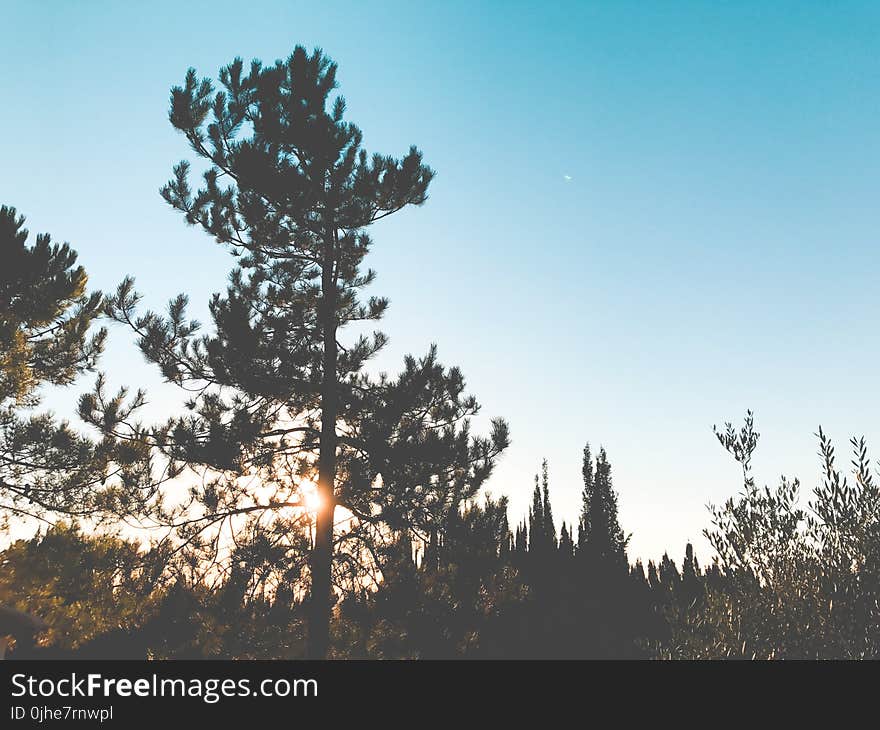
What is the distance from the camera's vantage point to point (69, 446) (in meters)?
12.8

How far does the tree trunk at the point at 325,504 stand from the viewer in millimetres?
9174

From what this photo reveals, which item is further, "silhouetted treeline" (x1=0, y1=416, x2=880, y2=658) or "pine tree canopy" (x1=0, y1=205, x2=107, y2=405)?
"pine tree canopy" (x1=0, y1=205, x2=107, y2=405)

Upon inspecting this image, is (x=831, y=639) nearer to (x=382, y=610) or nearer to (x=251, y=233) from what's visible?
(x=382, y=610)

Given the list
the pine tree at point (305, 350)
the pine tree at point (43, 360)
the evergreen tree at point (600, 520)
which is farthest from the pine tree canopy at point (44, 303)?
the evergreen tree at point (600, 520)

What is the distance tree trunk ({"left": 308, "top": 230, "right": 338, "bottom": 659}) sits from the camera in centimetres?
917

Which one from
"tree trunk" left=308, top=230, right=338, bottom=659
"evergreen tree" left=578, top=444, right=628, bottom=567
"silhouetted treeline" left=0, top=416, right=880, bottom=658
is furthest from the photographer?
"evergreen tree" left=578, top=444, right=628, bottom=567

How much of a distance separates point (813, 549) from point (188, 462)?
9129mm

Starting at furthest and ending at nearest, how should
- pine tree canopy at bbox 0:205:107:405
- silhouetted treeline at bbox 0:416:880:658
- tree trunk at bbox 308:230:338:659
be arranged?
pine tree canopy at bbox 0:205:107:405
tree trunk at bbox 308:230:338:659
silhouetted treeline at bbox 0:416:880:658

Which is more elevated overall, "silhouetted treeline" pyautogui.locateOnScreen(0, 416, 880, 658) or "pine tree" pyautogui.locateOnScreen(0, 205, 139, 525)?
"pine tree" pyautogui.locateOnScreen(0, 205, 139, 525)

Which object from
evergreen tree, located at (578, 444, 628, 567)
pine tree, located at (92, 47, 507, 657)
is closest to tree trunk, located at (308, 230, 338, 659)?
pine tree, located at (92, 47, 507, 657)

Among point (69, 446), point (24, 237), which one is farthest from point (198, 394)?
point (24, 237)

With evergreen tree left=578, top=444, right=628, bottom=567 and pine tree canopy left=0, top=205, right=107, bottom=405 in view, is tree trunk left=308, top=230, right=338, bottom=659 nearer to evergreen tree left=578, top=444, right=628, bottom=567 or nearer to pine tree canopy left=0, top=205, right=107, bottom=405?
pine tree canopy left=0, top=205, right=107, bottom=405
